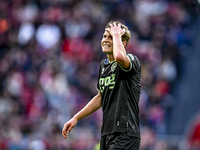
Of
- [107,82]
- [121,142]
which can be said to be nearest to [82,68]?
[107,82]

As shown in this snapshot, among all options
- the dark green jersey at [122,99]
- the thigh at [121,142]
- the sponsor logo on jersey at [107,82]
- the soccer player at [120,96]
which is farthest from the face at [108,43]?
the thigh at [121,142]

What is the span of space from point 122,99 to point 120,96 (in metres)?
0.04

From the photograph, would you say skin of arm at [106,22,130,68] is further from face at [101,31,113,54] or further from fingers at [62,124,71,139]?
fingers at [62,124,71,139]

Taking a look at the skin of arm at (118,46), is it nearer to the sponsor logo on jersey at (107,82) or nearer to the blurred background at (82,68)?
the sponsor logo on jersey at (107,82)

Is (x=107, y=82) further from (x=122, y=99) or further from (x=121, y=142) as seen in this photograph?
(x=121, y=142)

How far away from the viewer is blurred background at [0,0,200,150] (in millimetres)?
12242

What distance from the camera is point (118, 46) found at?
471 centimetres

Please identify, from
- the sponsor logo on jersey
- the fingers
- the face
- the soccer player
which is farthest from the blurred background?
the face

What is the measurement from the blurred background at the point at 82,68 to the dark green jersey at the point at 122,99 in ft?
21.1

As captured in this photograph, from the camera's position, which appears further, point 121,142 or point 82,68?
point 82,68

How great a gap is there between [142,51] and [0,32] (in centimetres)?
529

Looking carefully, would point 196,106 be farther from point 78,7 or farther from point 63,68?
point 78,7

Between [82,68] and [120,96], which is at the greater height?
[82,68]

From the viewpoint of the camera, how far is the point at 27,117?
42.5ft
